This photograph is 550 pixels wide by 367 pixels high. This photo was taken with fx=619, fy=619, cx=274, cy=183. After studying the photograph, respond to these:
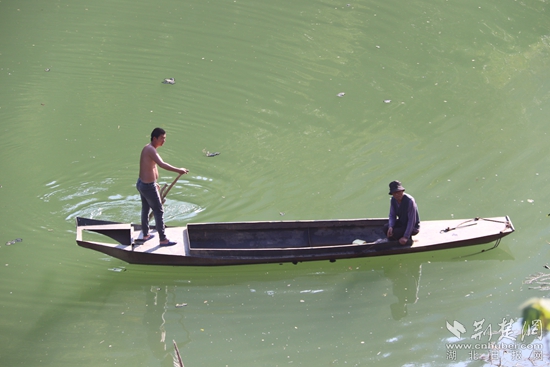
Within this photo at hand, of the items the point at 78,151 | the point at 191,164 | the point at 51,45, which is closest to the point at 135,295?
the point at 191,164

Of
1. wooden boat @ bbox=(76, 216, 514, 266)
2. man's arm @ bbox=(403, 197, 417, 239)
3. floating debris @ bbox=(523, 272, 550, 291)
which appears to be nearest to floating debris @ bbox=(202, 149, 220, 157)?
wooden boat @ bbox=(76, 216, 514, 266)

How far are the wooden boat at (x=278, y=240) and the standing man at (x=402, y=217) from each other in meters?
0.14

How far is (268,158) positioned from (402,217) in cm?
332

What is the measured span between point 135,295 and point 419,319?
3.68 m

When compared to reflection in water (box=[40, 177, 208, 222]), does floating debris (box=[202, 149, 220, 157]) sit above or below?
above

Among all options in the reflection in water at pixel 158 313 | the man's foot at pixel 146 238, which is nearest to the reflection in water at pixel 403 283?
the reflection in water at pixel 158 313

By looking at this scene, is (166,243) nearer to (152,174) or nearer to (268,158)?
(152,174)

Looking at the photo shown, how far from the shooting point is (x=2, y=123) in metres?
11.8

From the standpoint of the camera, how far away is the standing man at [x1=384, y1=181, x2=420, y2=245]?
8203mm

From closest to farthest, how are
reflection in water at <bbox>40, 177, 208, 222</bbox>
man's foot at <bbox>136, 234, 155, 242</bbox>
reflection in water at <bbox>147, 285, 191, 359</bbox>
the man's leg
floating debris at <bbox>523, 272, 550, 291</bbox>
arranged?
1. reflection in water at <bbox>147, 285, 191, 359</bbox>
2. the man's leg
3. floating debris at <bbox>523, 272, 550, 291</bbox>
4. man's foot at <bbox>136, 234, 155, 242</bbox>
5. reflection in water at <bbox>40, 177, 208, 222</bbox>

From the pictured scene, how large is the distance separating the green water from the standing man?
0.50 metres

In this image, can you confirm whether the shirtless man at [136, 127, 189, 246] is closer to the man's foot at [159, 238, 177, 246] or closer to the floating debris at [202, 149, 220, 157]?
the man's foot at [159, 238, 177, 246]

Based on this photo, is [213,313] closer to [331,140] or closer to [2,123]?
[331,140]

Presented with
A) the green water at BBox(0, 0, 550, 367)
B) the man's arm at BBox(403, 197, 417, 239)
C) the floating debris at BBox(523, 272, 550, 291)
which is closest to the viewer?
the green water at BBox(0, 0, 550, 367)
